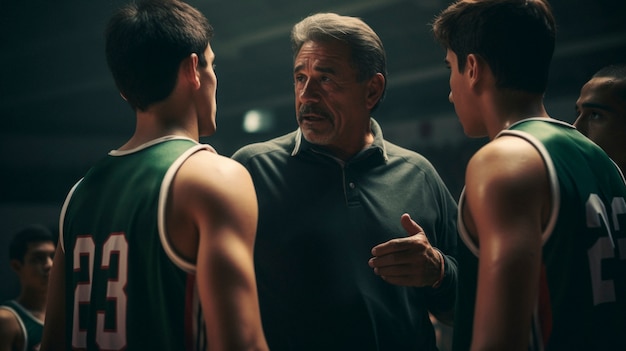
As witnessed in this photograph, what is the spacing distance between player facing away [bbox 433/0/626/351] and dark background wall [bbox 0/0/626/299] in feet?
12.6

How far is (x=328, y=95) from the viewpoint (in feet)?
7.36

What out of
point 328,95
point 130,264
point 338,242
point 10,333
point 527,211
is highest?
point 328,95

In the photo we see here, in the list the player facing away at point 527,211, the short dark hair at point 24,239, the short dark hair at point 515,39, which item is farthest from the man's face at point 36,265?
the short dark hair at point 515,39

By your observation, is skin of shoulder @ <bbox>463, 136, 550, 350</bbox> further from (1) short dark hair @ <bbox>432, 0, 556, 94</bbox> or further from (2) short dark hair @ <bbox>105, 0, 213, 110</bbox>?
(2) short dark hair @ <bbox>105, 0, 213, 110</bbox>

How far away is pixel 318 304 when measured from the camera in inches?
77.9

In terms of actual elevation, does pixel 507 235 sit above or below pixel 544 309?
above

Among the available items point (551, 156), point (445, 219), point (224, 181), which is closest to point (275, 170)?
point (445, 219)

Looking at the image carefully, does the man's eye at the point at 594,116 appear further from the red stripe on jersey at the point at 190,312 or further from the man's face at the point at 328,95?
the red stripe on jersey at the point at 190,312

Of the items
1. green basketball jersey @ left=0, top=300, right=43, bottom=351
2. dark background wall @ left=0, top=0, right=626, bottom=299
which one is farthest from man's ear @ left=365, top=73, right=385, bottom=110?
dark background wall @ left=0, top=0, right=626, bottom=299

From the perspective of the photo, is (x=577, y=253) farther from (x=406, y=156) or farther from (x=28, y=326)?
(x=28, y=326)

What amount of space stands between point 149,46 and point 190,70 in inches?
4.2

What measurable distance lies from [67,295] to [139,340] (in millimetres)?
283

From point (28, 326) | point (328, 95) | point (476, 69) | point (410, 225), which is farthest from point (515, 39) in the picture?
point (28, 326)

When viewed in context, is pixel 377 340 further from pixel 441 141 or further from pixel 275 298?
pixel 441 141
